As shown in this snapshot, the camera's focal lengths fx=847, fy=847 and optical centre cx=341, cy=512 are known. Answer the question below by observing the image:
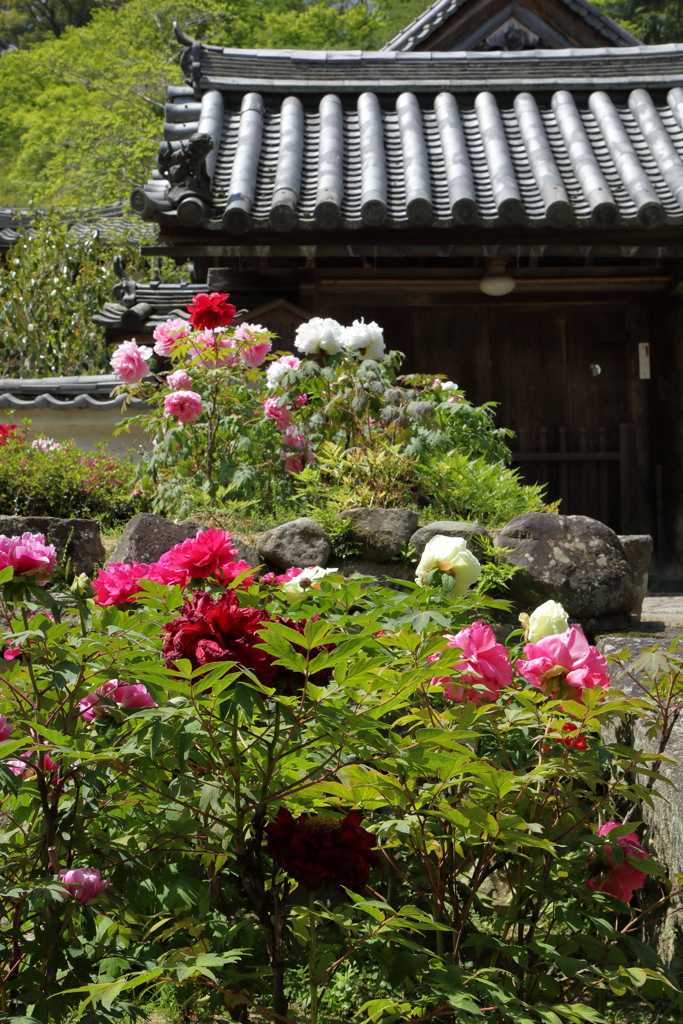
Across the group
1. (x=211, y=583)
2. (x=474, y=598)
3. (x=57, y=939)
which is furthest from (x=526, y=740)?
(x=57, y=939)

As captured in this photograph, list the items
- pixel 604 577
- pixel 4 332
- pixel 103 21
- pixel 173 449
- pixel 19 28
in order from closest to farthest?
pixel 604 577, pixel 173 449, pixel 4 332, pixel 103 21, pixel 19 28

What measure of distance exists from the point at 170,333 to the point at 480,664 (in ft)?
10.3

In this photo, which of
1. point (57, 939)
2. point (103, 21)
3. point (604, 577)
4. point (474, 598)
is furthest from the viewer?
point (103, 21)

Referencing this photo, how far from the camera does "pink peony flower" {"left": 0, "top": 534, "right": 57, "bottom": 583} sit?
1.54 meters

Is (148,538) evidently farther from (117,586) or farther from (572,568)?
(572,568)

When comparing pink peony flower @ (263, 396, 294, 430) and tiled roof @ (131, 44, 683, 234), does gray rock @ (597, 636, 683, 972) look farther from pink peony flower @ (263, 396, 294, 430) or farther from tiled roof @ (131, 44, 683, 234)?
tiled roof @ (131, 44, 683, 234)

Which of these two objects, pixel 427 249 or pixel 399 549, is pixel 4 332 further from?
pixel 399 549

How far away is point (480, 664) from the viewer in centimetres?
164

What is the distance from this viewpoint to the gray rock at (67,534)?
3.41 m

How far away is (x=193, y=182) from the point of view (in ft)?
17.4

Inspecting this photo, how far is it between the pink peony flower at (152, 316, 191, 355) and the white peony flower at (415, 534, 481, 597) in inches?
106

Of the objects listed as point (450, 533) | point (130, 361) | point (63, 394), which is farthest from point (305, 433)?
point (63, 394)

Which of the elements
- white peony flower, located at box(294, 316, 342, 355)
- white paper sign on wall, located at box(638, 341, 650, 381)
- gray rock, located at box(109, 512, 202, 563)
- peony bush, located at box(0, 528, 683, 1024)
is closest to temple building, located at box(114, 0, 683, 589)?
white paper sign on wall, located at box(638, 341, 650, 381)

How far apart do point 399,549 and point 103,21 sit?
20.7m
